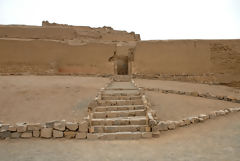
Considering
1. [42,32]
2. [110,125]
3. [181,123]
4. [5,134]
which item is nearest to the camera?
[5,134]

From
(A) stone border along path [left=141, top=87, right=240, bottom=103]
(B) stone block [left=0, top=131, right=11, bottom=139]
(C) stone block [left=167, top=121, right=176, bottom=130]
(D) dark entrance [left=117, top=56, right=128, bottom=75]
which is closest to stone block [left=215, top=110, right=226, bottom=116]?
(C) stone block [left=167, top=121, right=176, bottom=130]

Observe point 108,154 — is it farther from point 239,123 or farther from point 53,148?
point 239,123

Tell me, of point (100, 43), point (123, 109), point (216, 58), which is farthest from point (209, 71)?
point (123, 109)

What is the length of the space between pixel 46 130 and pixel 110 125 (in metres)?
1.59

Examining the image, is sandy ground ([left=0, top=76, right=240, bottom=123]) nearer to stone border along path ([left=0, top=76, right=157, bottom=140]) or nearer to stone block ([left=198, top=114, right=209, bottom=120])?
stone block ([left=198, top=114, right=209, bottom=120])

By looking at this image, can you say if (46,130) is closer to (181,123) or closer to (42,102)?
(42,102)

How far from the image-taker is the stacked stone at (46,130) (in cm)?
552

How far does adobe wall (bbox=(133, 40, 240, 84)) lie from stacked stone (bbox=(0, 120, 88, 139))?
34.6 feet

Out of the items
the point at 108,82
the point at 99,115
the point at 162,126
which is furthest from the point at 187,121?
the point at 108,82

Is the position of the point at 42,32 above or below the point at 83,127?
above

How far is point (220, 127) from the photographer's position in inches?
245

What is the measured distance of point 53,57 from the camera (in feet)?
51.2

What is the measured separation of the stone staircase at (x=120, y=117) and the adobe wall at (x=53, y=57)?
306 inches

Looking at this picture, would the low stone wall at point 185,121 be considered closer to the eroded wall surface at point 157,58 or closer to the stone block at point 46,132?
the stone block at point 46,132
